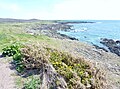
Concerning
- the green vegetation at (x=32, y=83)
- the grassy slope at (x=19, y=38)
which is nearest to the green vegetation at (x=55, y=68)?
the green vegetation at (x=32, y=83)

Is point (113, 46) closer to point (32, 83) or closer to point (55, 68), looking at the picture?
point (55, 68)

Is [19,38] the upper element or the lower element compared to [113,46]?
upper

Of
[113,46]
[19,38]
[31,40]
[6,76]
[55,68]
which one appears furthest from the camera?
[113,46]

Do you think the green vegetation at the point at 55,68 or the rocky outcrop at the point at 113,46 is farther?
the rocky outcrop at the point at 113,46

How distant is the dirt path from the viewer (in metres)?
10.4

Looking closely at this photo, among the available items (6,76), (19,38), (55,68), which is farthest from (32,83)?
(19,38)

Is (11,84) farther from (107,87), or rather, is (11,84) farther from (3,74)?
(107,87)

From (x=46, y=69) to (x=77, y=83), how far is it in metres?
1.71

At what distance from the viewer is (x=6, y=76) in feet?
37.7

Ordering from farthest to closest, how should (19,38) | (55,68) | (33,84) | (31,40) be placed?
(19,38) → (31,40) → (55,68) → (33,84)

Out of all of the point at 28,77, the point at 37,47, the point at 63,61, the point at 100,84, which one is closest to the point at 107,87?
the point at 100,84

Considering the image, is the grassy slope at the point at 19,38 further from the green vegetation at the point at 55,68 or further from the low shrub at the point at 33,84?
the low shrub at the point at 33,84

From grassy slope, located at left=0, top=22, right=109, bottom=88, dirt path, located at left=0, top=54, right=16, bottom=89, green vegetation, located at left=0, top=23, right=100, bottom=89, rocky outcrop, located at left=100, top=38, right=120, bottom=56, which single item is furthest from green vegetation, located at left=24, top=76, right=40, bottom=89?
rocky outcrop, located at left=100, top=38, right=120, bottom=56

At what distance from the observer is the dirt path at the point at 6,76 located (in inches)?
407
